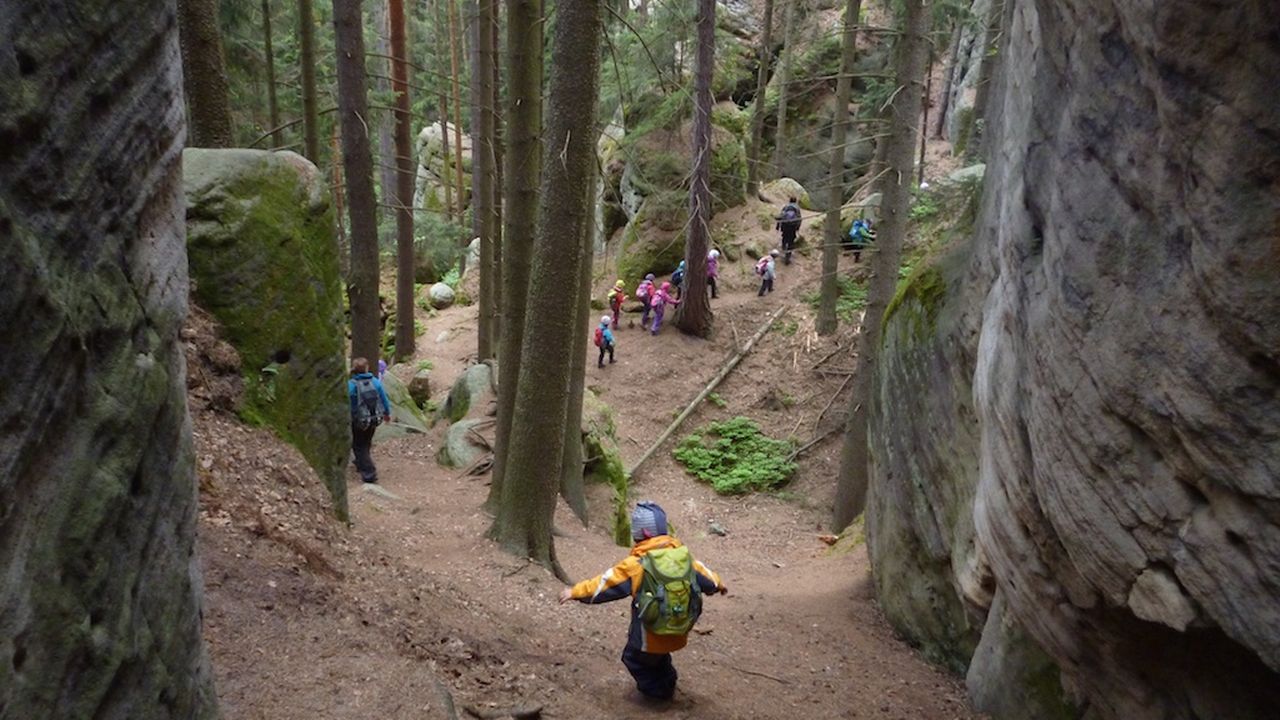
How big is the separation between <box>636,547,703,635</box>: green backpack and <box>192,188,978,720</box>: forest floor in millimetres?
854

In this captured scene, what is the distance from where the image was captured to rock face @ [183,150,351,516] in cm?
795

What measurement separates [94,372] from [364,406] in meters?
9.34

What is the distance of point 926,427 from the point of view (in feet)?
27.9

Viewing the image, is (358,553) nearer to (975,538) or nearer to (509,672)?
(509,672)

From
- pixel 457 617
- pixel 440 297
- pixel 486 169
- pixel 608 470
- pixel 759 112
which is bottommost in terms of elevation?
pixel 608 470

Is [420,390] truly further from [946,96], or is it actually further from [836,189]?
[946,96]

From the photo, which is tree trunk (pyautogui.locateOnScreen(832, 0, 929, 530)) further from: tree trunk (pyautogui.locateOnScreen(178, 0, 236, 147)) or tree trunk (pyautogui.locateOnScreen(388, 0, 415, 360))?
tree trunk (pyautogui.locateOnScreen(388, 0, 415, 360))

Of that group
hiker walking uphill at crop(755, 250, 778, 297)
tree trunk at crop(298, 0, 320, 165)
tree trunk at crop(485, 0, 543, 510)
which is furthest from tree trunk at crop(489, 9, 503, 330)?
hiker walking uphill at crop(755, 250, 778, 297)

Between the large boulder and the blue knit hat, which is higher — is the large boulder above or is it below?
below

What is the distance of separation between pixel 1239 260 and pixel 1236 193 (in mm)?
254

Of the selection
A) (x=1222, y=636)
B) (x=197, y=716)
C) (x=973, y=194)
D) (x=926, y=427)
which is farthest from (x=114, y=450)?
(x=973, y=194)

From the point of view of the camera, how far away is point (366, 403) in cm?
1190

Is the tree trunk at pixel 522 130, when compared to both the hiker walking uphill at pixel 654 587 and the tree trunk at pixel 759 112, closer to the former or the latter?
the hiker walking uphill at pixel 654 587

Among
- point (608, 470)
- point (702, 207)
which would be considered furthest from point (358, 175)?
point (702, 207)
